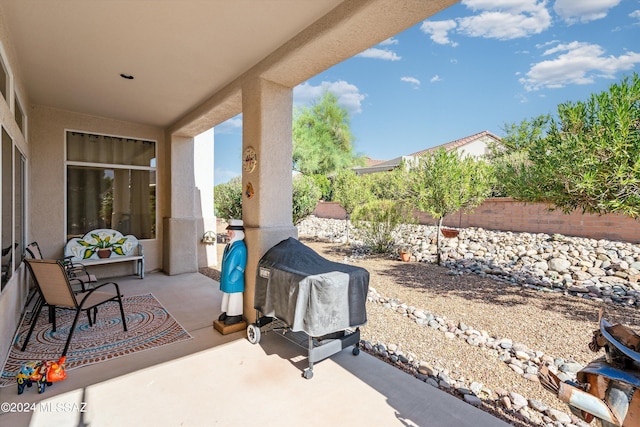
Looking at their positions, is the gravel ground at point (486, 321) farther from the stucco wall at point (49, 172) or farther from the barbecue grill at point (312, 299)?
the stucco wall at point (49, 172)

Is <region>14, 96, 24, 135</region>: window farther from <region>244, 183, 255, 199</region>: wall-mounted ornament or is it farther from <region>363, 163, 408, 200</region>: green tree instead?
<region>363, 163, 408, 200</region>: green tree

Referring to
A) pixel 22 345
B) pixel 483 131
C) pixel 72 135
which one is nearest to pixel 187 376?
pixel 22 345

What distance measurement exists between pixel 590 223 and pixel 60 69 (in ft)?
38.2

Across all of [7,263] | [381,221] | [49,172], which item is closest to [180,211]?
[49,172]

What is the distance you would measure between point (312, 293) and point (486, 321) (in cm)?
314

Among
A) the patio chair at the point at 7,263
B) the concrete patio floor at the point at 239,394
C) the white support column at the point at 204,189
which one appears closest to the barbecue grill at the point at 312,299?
the concrete patio floor at the point at 239,394

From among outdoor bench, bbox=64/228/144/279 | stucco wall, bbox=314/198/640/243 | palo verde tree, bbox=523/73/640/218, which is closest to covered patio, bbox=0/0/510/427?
outdoor bench, bbox=64/228/144/279

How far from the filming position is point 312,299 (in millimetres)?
2527

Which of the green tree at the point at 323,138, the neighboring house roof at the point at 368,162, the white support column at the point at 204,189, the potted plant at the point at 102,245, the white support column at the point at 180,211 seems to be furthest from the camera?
the neighboring house roof at the point at 368,162

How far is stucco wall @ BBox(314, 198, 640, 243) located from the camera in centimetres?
773

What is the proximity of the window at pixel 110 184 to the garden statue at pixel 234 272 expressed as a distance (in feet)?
13.6

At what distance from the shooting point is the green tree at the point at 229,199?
1052 cm

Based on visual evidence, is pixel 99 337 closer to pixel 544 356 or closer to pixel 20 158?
pixel 20 158

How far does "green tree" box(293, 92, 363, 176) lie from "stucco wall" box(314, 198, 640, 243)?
449 inches
